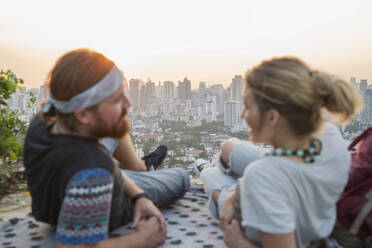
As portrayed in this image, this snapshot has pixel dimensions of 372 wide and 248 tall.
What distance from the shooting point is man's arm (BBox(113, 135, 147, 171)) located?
2.43 m

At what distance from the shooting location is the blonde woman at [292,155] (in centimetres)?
123

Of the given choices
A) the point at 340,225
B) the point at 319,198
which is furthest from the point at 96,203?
the point at 340,225

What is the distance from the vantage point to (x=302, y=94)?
1237 millimetres

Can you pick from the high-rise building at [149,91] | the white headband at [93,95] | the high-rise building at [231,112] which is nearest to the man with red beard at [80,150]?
the white headband at [93,95]

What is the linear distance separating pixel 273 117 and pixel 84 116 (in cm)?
80

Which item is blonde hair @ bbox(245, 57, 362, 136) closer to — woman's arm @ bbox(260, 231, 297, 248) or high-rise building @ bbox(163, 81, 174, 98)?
woman's arm @ bbox(260, 231, 297, 248)

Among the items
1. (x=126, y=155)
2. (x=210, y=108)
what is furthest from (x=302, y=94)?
(x=210, y=108)

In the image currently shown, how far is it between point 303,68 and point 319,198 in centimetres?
56

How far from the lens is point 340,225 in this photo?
1547 millimetres

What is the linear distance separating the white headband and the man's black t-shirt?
14 cm

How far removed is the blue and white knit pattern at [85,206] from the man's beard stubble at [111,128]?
0.19 metres

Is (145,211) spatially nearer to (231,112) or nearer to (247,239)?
(247,239)

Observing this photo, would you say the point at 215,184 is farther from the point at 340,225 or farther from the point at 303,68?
the point at 303,68

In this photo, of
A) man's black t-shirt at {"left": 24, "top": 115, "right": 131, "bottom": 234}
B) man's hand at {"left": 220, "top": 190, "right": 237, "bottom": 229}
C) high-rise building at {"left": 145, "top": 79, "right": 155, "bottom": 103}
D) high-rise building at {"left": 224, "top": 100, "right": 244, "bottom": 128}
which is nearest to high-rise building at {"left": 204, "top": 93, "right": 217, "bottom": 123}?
high-rise building at {"left": 224, "top": 100, "right": 244, "bottom": 128}
